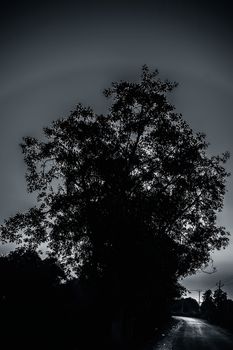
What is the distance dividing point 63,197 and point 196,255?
355 inches

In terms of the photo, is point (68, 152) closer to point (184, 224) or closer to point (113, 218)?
point (113, 218)

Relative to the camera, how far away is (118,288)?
20.9 metres

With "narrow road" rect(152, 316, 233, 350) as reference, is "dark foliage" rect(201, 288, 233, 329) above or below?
above

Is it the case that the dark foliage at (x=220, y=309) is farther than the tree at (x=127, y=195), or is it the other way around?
the dark foliage at (x=220, y=309)

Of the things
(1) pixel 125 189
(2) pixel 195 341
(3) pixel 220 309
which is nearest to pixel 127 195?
(1) pixel 125 189

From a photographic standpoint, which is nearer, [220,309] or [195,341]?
[195,341]

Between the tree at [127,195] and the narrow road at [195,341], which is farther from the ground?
the tree at [127,195]

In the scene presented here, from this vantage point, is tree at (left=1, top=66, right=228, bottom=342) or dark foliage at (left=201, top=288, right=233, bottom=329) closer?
tree at (left=1, top=66, right=228, bottom=342)

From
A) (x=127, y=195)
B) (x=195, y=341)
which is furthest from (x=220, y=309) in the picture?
(x=127, y=195)

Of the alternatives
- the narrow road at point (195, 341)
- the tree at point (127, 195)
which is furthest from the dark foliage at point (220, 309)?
the tree at point (127, 195)

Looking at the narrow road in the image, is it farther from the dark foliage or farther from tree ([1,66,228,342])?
the dark foliage

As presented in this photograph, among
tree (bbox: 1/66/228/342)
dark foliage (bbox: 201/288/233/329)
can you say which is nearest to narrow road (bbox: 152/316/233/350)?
tree (bbox: 1/66/228/342)

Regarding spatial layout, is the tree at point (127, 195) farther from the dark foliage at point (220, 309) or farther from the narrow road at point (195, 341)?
the dark foliage at point (220, 309)

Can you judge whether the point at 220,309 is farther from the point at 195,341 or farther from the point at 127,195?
the point at 127,195
